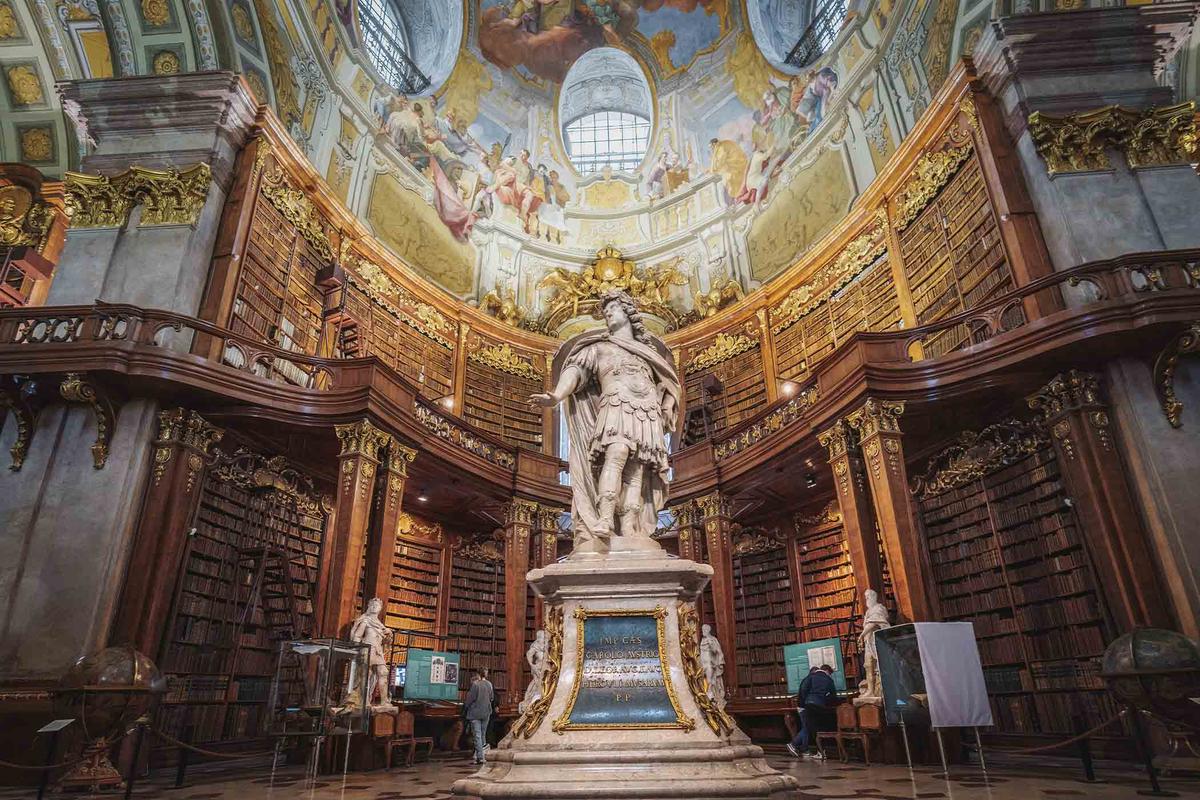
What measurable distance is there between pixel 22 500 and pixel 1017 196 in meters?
11.8

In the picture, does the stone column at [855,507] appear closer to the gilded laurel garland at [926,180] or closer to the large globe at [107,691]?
the gilded laurel garland at [926,180]

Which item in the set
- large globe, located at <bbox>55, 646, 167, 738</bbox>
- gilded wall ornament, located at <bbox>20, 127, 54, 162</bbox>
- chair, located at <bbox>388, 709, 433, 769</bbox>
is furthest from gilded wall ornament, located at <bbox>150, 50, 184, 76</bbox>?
chair, located at <bbox>388, 709, 433, 769</bbox>

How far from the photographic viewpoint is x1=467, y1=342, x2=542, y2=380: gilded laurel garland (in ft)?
46.8

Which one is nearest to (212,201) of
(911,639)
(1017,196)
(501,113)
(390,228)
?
(390,228)

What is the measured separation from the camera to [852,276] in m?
11.7

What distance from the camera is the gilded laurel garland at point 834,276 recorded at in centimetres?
1130

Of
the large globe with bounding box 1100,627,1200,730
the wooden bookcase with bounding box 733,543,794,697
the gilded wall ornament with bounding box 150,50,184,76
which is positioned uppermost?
the gilded wall ornament with bounding box 150,50,184,76

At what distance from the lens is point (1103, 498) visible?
672 centimetres

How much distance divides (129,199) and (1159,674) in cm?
1126

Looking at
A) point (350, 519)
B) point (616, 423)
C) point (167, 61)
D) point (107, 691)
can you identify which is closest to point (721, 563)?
A: point (350, 519)

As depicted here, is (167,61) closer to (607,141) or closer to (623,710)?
(607,141)

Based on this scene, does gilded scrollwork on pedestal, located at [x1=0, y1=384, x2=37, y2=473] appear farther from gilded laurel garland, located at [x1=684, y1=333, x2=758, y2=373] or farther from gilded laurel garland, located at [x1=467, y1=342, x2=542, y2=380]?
gilded laurel garland, located at [x1=684, y1=333, x2=758, y2=373]

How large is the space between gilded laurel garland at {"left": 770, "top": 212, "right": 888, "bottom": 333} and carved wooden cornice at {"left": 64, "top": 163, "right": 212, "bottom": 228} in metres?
9.63

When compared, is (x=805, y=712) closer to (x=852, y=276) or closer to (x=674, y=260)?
(x=852, y=276)
